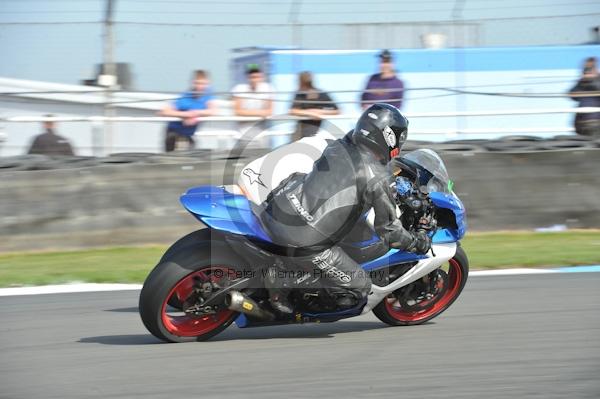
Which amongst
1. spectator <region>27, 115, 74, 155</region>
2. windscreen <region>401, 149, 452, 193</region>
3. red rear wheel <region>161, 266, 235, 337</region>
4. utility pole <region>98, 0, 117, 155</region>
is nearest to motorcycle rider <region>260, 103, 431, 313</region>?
red rear wheel <region>161, 266, 235, 337</region>

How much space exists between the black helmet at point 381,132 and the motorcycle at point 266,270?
0.35 metres

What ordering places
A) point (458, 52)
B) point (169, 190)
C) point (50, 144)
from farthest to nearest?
1. point (458, 52)
2. point (50, 144)
3. point (169, 190)

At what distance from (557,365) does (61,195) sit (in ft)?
19.7

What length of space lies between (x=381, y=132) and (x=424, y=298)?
134 centimetres

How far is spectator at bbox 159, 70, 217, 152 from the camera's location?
1028 centimetres

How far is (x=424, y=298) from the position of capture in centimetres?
601

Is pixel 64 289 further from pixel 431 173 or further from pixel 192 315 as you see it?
pixel 431 173

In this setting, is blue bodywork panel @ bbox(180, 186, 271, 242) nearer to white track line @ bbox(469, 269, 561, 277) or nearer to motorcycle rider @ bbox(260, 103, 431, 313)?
motorcycle rider @ bbox(260, 103, 431, 313)

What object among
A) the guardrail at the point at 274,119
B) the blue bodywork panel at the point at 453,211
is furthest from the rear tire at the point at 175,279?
the guardrail at the point at 274,119

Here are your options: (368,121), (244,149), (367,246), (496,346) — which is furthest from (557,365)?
(244,149)

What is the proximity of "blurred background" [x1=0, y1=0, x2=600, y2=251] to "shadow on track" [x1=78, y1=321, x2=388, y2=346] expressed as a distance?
3.01 meters

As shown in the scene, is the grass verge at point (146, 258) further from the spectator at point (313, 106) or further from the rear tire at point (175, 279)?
the rear tire at point (175, 279)

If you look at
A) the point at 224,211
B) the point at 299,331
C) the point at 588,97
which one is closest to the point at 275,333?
the point at 299,331

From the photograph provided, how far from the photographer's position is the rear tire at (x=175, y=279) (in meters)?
5.21
